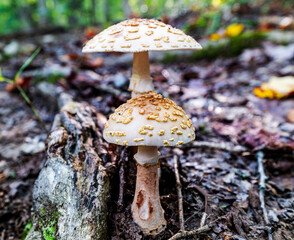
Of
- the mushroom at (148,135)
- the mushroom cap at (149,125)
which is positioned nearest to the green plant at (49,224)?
the mushroom at (148,135)

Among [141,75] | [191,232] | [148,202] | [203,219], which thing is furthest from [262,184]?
[141,75]

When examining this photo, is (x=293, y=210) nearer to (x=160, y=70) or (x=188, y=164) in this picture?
(x=188, y=164)

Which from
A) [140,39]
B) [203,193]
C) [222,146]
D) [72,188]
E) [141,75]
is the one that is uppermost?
[140,39]

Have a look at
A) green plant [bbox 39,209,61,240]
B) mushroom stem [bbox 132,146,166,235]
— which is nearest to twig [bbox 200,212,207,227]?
mushroom stem [bbox 132,146,166,235]

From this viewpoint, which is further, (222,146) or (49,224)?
(222,146)

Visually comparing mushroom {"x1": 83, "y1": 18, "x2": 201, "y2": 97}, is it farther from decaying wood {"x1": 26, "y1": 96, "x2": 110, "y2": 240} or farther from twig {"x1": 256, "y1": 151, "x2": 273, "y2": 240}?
twig {"x1": 256, "y1": 151, "x2": 273, "y2": 240}

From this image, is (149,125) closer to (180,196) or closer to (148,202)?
(148,202)
